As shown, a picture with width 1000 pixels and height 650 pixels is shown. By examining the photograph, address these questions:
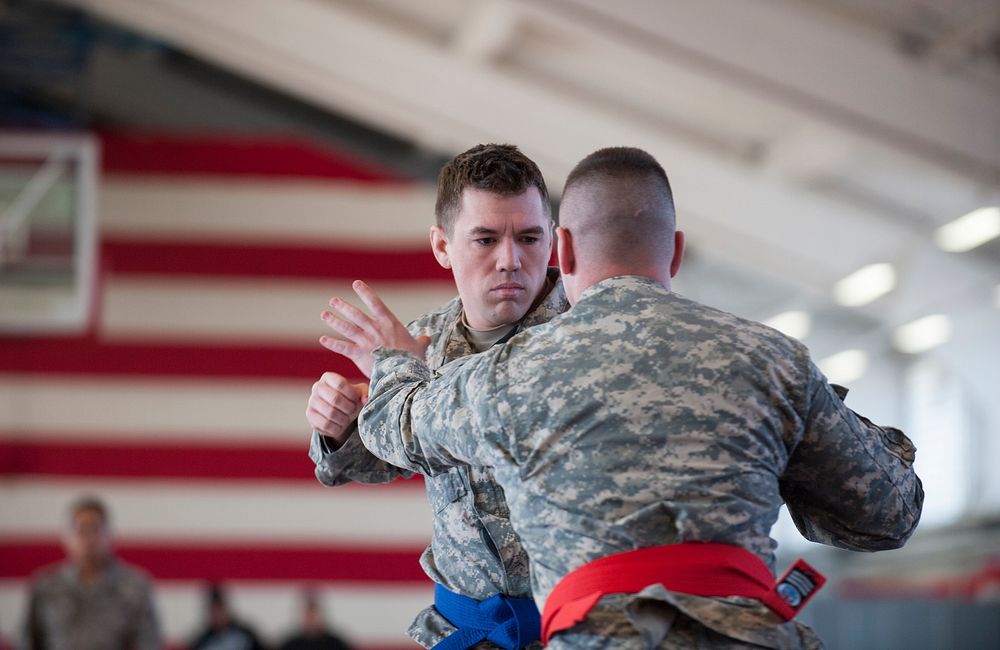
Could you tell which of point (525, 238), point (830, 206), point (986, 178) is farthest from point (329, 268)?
point (525, 238)

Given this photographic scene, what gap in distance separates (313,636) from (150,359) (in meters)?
2.53

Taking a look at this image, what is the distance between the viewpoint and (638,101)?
7688 mm

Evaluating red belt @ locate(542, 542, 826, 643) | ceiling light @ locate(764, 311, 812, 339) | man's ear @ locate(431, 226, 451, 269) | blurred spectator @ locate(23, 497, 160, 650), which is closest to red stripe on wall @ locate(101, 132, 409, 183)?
ceiling light @ locate(764, 311, 812, 339)

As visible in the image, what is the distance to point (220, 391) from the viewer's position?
9297 mm

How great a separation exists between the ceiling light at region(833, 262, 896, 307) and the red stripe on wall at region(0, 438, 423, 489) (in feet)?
9.98

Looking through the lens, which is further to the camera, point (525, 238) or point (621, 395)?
point (525, 238)

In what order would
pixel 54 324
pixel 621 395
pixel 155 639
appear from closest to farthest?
pixel 621 395
pixel 155 639
pixel 54 324

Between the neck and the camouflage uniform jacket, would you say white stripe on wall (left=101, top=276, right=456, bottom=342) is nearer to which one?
the camouflage uniform jacket

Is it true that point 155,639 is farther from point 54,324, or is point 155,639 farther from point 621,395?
point 621,395

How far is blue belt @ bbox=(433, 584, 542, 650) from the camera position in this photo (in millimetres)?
2127

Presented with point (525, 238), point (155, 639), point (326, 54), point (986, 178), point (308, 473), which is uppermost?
point (326, 54)

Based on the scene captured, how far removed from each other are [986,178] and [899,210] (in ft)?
5.54

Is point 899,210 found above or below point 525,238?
above

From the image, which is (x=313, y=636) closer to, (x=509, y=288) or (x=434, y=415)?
(x=509, y=288)
